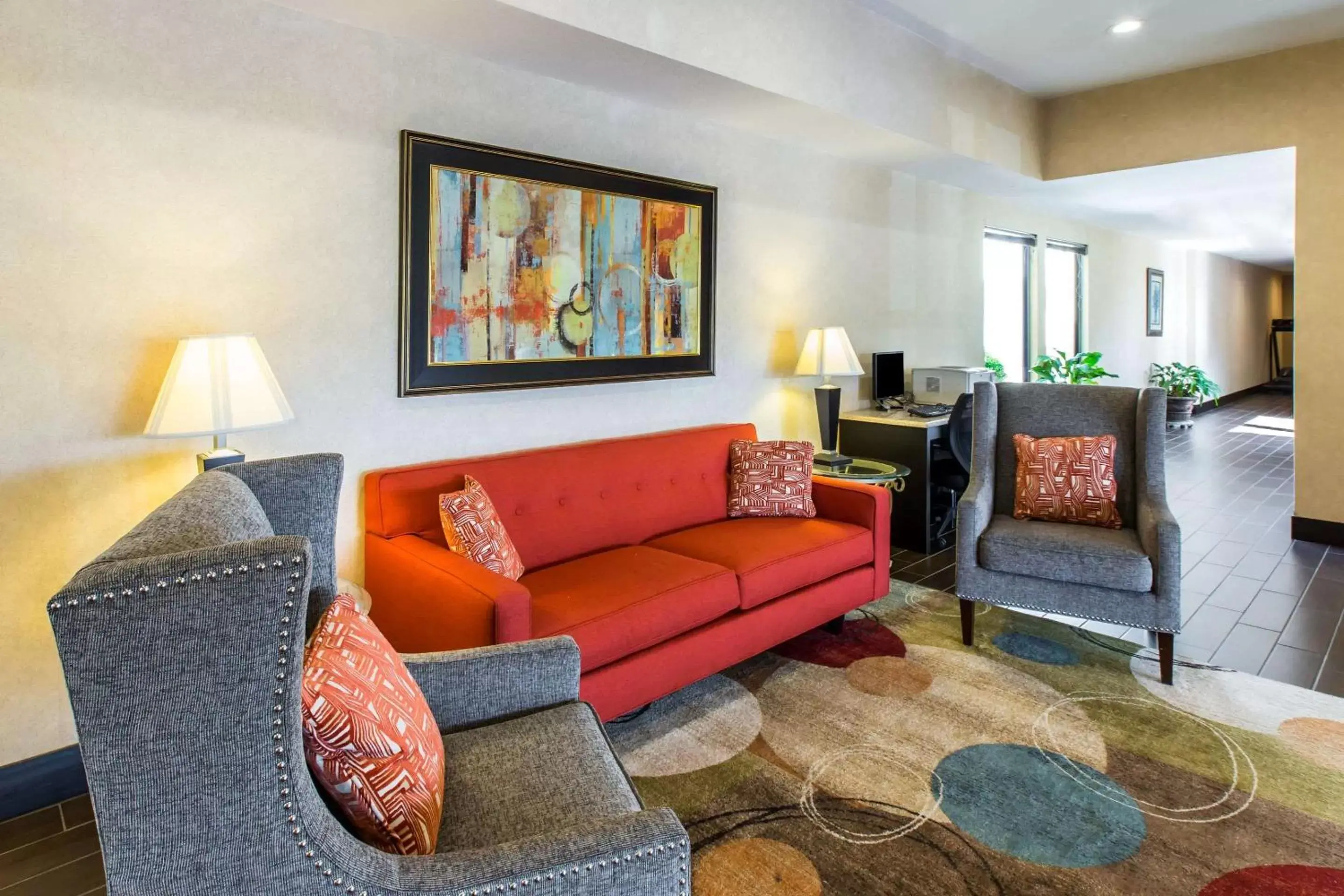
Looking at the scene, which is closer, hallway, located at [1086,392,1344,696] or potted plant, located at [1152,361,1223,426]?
hallway, located at [1086,392,1344,696]

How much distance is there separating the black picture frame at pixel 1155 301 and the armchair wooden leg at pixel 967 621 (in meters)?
7.53

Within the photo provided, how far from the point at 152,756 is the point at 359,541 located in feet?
6.51

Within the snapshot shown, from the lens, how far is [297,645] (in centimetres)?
95

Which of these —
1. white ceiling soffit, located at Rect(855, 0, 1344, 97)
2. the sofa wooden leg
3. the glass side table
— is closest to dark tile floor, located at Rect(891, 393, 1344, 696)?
the sofa wooden leg

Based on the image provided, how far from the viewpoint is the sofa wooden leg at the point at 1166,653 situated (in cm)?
286

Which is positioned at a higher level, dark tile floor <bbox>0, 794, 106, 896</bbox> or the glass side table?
the glass side table

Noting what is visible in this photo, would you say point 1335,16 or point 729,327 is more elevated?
point 1335,16

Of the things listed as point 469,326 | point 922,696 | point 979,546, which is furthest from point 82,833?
point 979,546

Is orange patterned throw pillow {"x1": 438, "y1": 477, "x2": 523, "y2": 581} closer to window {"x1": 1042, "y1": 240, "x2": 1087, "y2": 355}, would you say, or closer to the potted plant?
window {"x1": 1042, "y1": 240, "x2": 1087, "y2": 355}

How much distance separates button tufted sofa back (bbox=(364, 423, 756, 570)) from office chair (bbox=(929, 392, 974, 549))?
151 cm

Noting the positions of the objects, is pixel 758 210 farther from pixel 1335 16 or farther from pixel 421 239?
pixel 1335 16

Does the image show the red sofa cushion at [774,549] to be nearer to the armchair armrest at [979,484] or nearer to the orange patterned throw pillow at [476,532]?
the armchair armrest at [979,484]

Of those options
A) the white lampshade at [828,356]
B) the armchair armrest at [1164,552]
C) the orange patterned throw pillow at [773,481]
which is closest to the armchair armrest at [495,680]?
the orange patterned throw pillow at [773,481]

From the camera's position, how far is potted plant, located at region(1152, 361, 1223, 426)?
925 centimetres
